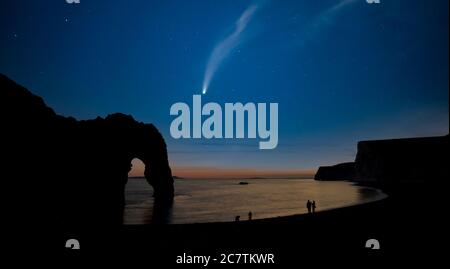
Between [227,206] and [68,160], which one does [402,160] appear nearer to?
[227,206]

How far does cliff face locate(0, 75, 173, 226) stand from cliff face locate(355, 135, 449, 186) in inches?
1892

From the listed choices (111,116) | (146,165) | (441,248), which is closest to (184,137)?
(441,248)

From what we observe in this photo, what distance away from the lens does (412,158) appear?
72938 mm

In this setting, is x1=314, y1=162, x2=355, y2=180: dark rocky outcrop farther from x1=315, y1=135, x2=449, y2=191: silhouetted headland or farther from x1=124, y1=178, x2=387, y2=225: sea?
x1=124, y1=178, x2=387, y2=225: sea

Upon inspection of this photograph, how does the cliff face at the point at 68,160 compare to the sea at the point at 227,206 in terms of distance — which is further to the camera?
the sea at the point at 227,206

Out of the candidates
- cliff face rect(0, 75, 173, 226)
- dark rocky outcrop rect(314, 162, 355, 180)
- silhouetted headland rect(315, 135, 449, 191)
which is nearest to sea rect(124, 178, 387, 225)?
cliff face rect(0, 75, 173, 226)

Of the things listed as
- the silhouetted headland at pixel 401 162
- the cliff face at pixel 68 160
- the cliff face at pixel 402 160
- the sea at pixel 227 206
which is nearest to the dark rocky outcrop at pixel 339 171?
the silhouetted headland at pixel 401 162

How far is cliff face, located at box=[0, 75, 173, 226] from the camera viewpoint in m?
11.4

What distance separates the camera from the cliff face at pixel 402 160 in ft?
216

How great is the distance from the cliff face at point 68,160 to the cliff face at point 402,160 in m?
48.0

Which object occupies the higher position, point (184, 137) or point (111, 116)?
point (111, 116)

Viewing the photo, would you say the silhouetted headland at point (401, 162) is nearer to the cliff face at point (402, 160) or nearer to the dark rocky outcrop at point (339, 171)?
the cliff face at point (402, 160)
